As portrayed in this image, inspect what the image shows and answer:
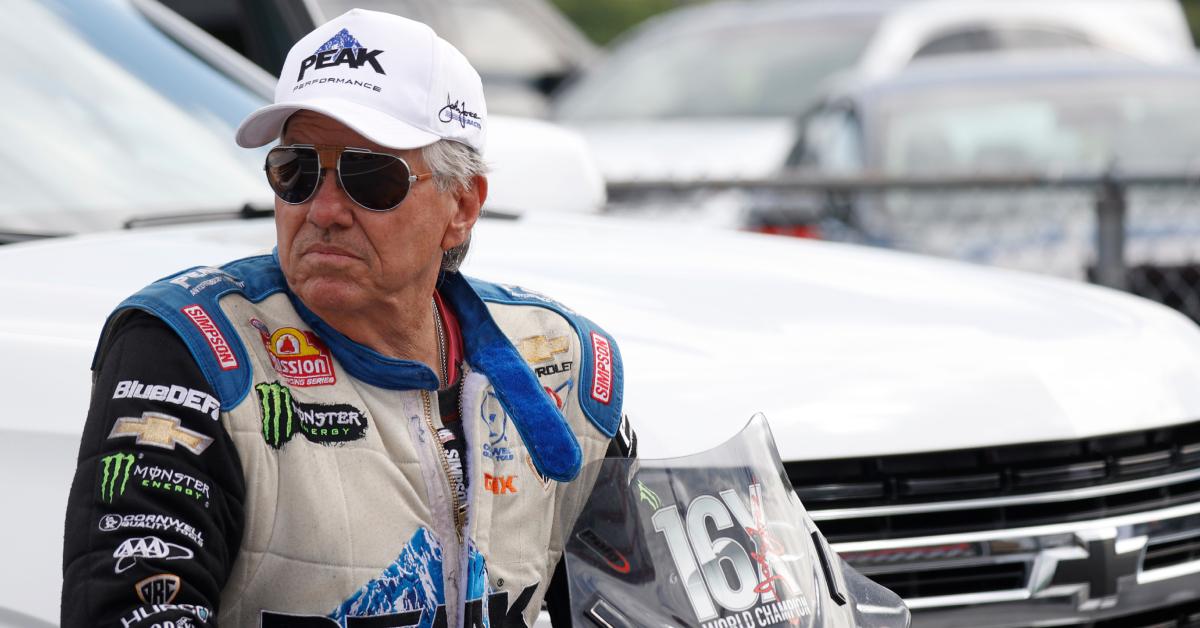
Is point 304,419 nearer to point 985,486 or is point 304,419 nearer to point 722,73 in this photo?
point 985,486

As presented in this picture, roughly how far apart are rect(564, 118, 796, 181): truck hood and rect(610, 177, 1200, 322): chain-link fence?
6.12 ft

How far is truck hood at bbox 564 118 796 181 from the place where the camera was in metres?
9.39

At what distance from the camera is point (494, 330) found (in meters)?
2.38

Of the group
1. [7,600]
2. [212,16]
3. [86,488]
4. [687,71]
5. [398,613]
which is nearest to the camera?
[86,488]

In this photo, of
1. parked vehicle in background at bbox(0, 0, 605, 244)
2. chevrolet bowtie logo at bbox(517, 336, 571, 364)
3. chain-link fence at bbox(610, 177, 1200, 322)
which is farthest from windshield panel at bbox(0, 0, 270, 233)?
chain-link fence at bbox(610, 177, 1200, 322)

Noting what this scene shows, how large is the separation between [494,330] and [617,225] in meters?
1.37

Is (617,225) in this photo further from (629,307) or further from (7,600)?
(7,600)

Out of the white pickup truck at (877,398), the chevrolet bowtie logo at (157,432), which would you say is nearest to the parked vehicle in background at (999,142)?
the white pickup truck at (877,398)

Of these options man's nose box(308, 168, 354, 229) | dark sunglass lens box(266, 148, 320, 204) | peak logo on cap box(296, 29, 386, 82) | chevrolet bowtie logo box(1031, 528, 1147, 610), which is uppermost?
peak logo on cap box(296, 29, 386, 82)

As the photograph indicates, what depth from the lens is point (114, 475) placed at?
6.21ft

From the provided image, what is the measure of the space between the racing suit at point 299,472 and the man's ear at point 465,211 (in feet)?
0.35

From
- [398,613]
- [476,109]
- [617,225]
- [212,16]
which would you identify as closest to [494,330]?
[476,109]
